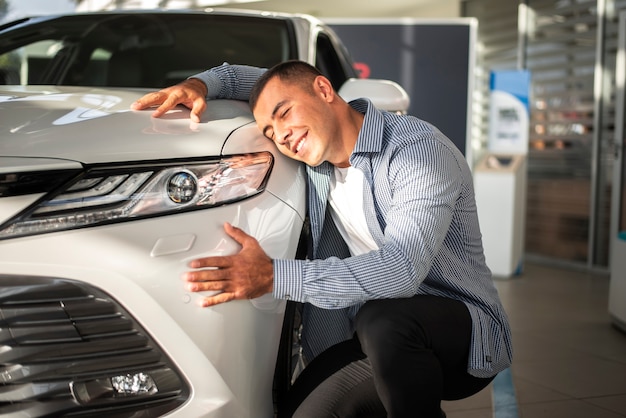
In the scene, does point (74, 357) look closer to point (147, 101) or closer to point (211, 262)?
point (211, 262)

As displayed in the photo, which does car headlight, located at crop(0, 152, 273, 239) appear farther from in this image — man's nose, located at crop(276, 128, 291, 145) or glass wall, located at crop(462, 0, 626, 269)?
glass wall, located at crop(462, 0, 626, 269)

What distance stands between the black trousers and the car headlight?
17.3 inches

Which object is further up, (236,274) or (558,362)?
(236,274)

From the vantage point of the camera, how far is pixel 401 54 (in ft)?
21.2

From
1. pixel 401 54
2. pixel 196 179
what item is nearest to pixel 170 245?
pixel 196 179

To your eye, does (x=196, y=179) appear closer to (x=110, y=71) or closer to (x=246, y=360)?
(x=246, y=360)

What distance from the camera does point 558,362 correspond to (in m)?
3.49

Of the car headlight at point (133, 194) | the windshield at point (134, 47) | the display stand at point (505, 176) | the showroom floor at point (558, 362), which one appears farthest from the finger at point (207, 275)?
the display stand at point (505, 176)

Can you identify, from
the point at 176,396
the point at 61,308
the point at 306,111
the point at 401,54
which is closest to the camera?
the point at 61,308

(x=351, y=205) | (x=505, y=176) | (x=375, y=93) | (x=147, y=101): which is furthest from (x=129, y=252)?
(x=505, y=176)

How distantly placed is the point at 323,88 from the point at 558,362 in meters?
2.22

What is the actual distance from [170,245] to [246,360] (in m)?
0.31

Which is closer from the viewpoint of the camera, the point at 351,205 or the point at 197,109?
the point at 197,109

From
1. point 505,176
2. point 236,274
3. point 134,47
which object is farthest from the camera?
point 505,176
